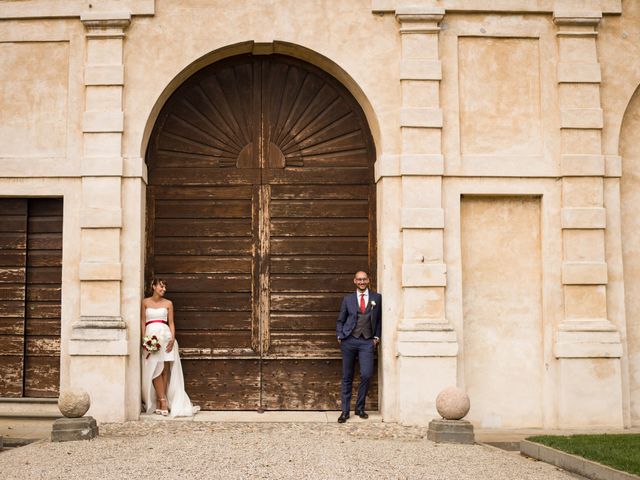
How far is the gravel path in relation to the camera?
809 cm

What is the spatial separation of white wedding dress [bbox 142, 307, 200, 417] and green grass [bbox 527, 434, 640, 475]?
15.7 feet

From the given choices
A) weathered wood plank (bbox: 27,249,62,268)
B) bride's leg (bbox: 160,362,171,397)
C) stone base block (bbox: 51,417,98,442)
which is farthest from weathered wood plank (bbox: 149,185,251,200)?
stone base block (bbox: 51,417,98,442)

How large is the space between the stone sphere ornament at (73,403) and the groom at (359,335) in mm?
3516

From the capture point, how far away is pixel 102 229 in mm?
11586

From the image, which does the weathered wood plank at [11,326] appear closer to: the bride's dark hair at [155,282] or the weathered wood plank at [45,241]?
the weathered wood plank at [45,241]

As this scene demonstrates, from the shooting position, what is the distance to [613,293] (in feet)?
38.6

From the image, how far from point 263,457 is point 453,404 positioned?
2475mm

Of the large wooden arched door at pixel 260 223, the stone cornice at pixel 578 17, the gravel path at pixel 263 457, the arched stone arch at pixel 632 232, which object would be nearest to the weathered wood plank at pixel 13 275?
the large wooden arched door at pixel 260 223

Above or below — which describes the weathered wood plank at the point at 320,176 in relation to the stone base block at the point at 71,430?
above

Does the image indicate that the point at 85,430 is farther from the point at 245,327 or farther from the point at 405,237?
the point at 405,237

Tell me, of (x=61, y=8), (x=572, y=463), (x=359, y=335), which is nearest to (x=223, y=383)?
(x=359, y=335)

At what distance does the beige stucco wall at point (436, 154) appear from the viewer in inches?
455

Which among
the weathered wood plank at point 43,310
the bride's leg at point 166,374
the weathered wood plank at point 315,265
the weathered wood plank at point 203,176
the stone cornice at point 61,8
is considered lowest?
the bride's leg at point 166,374

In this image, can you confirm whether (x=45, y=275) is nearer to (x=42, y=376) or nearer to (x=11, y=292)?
(x=11, y=292)
